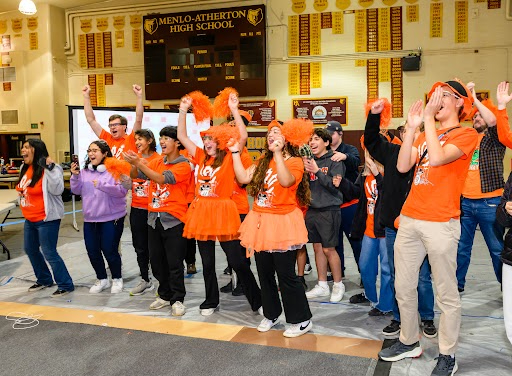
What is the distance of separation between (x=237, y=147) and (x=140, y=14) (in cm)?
909

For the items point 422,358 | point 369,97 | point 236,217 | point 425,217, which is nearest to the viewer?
point 425,217

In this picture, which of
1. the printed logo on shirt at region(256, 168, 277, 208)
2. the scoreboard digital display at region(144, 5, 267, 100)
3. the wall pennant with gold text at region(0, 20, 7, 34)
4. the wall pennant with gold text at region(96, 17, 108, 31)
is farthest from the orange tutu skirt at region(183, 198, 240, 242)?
the wall pennant with gold text at region(0, 20, 7, 34)

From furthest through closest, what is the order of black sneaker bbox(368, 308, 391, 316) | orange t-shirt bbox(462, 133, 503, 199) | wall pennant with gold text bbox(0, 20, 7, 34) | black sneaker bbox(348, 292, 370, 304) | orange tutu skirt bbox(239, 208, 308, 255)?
wall pennant with gold text bbox(0, 20, 7, 34), black sneaker bbox(348, 292, 370, 304), orange t-shirt bbox(462, 133, 503, 199), black sneaker bbox(368, 308, 391, 316), orange tutu skirt bbox(239, 208, 308, 255)

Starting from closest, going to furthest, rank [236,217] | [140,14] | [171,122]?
[236,217], [171,122], [140,14]

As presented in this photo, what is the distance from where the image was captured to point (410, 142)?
2854mm

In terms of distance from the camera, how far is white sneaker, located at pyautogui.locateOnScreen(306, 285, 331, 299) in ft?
14.6

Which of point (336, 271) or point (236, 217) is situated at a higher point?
point (236, 217)

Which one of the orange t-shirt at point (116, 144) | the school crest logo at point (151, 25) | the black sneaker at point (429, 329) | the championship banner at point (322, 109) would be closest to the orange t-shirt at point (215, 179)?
the orange t-shirt at point (116, 144)

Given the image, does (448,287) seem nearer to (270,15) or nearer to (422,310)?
(422,310)

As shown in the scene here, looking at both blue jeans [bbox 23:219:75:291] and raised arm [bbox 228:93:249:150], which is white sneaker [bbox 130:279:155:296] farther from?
raised arm [bbox 228:93:249:150]

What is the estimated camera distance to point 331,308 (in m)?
4.15

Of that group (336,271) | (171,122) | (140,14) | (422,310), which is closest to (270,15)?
(140,14)

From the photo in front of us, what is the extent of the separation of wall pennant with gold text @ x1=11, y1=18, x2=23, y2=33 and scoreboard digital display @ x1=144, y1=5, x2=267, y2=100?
3536 millimetres

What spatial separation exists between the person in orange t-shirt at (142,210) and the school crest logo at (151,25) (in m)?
7.27
